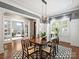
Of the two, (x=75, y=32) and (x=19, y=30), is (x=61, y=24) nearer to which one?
(x=75, y=32)

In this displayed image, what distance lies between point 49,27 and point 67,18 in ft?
8.73

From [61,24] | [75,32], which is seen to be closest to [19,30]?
[61,24]

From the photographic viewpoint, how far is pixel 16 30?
369 inches

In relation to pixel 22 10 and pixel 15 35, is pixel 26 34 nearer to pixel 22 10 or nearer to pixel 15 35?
pixel 15 35

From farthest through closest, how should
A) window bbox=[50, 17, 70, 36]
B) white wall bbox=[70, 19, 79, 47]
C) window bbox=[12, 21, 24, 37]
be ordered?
window bbox=[12, 21, 24, 37], window bbox=[50, 17, 70, 36], white wall bbox=[70, 19, 79, 47]

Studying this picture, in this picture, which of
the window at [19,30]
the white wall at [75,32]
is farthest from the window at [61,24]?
the window at [19,30]

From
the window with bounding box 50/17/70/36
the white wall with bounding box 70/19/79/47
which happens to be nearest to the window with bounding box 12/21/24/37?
the window with bounding box 50/17/70/36

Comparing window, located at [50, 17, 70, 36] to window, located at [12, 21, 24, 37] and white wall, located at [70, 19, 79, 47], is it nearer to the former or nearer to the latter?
white wall, located at [70, 19, 79, 47]

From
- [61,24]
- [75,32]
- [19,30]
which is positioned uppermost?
[61,24]

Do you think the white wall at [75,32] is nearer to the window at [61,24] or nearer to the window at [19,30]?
the window at [61,24]

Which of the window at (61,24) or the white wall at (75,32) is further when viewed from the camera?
the window at (61,24)

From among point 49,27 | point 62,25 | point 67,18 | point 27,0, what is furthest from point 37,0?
point 49,27

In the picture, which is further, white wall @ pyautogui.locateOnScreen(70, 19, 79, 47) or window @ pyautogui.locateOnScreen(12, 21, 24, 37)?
window @ pyautogui.locateOnScreen(12, 21, 24, 37)

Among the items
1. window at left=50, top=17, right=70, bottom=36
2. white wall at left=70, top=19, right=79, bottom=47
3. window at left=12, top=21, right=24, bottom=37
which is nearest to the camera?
white wall at left=70, top=19, right=79, bottom=47
